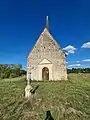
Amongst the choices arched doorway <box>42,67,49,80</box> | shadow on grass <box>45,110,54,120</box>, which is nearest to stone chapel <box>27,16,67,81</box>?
arched doorway <box>42,67,49,80</box>

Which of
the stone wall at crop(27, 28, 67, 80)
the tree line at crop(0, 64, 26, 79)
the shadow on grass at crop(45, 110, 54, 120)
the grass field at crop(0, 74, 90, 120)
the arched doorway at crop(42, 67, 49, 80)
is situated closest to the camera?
the shadow on grass at crop(45, 110, 54, 120)

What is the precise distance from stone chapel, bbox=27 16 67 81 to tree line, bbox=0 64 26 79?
12339mm

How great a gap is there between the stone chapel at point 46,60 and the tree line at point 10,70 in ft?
40.5

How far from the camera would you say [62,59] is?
2144 centimetres

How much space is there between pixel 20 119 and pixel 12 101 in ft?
9.48

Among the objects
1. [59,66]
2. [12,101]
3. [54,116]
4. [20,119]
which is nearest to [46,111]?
[54,116]

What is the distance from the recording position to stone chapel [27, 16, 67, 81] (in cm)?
2116

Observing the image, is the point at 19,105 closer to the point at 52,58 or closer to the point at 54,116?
the point at 54,116

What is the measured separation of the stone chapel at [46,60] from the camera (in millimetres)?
21156

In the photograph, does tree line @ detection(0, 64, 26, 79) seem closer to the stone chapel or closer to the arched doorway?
the stone chapel

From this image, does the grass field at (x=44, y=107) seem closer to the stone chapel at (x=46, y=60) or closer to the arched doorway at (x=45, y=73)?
the stone chapel at (x=46, y=60)

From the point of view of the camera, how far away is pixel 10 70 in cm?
3431

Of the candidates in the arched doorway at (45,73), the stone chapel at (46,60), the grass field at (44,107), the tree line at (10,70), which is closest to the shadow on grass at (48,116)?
the grass field at (44,107)

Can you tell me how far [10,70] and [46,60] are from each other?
48.7 ft
